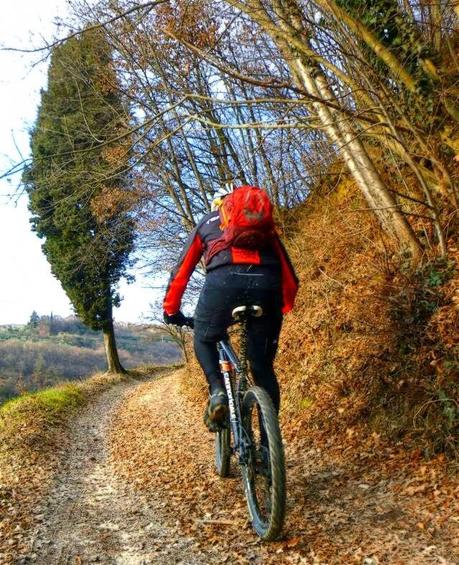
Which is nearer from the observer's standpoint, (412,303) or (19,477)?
(412,303)

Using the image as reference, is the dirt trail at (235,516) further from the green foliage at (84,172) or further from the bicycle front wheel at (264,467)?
the green foliage at (84,172)

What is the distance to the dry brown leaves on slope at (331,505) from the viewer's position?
10.1 feet

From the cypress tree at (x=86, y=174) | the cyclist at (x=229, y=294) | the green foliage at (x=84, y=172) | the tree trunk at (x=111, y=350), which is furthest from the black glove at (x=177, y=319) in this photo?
the tree trunk at (x=111, y=350)

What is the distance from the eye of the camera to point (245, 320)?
12.1 feet

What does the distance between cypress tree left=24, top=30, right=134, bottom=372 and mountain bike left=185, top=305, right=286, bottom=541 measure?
121 inches

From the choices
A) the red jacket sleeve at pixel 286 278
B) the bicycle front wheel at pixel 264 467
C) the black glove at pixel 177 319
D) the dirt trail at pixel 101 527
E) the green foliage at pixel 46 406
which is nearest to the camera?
the bicycle front wheel at pixel 264 467

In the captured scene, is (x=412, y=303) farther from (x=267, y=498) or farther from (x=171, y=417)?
(x=171, y=417)

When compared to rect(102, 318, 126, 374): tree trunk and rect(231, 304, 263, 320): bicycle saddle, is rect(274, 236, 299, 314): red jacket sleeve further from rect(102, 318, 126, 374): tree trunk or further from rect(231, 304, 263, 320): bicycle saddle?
rect(102, 318, 126, 374): tree trunk

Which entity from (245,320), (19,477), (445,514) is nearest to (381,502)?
(445,514)

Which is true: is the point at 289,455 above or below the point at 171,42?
below

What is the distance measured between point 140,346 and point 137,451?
334 ft

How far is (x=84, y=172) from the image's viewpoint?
9.33 metres

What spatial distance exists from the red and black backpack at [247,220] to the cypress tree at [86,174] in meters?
2.64

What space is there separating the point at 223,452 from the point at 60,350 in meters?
85.6
